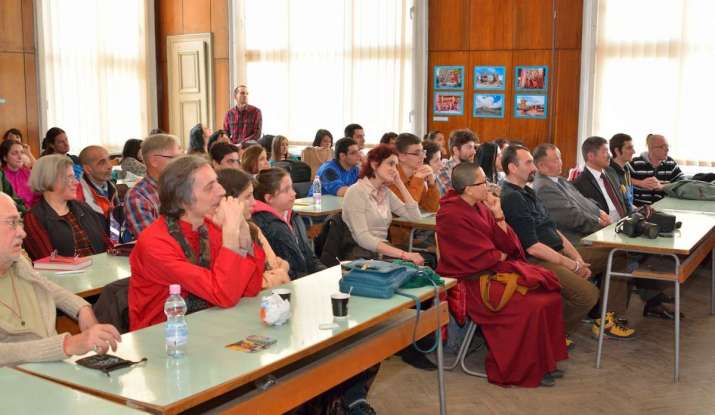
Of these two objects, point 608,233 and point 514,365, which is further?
point 608,233

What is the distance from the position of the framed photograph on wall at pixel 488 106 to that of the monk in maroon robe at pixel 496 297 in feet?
19.9

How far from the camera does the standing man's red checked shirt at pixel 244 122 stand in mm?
11211

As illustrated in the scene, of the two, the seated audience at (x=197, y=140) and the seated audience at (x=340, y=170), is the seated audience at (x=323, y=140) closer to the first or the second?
the seated audience at (x=197, y=140)

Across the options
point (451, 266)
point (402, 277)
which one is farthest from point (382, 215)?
point (402, 277)

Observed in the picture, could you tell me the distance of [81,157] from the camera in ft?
18.4

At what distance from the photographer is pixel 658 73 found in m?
9.38

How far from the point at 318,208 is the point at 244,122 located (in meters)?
5.40

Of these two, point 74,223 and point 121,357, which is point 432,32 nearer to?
point 74,223

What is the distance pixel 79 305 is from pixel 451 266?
2.28 m

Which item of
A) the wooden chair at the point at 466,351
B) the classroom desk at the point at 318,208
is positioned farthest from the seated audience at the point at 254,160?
the wooden chair at the point at 466,351

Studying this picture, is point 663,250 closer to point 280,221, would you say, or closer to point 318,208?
point 280,221

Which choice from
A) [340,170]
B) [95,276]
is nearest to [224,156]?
[340,170]

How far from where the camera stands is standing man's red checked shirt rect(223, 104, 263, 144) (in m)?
11.2

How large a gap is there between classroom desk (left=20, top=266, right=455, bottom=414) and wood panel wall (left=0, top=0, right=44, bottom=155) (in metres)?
8.48
